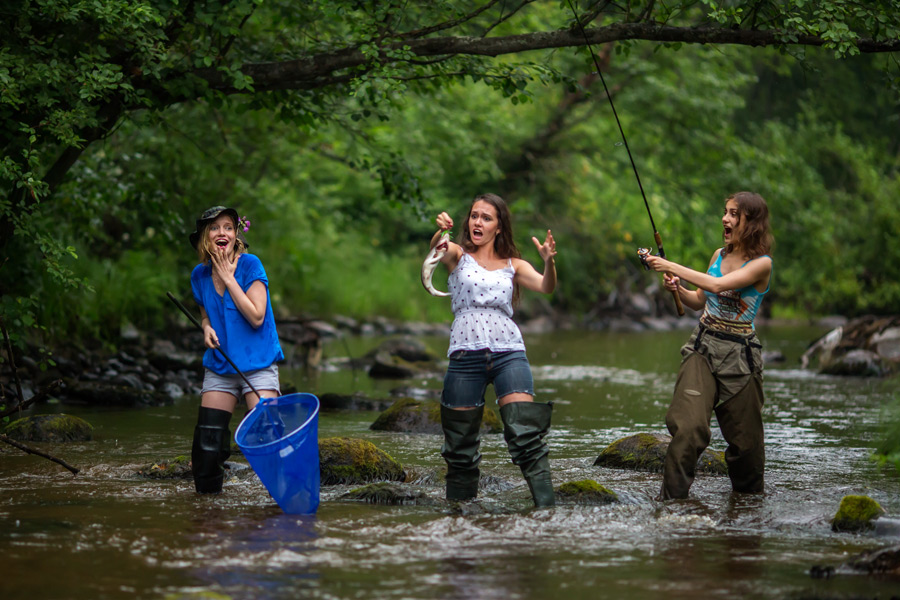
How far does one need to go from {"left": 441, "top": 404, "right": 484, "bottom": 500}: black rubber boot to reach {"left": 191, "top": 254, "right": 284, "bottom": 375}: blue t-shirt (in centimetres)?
115

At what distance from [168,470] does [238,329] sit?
142cm

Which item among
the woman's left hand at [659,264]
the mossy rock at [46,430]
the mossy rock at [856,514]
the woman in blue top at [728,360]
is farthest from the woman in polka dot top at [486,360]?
the mossy rock at [46,430]

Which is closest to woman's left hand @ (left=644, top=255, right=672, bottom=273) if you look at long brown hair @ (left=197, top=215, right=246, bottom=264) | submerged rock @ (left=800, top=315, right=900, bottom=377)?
long brown hair @ (left=197, top=215, right=246, bottom=264)

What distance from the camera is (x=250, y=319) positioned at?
6156mm

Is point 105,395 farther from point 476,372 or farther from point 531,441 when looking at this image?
point 531,441

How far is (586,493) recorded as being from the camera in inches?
248

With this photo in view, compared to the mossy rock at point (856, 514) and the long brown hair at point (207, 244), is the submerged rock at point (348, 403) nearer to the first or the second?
the long brown hair at point (207, 244)

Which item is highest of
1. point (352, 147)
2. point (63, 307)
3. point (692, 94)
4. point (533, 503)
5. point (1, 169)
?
point (692, 94)

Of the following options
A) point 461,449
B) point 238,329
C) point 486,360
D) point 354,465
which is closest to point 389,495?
point 461,449

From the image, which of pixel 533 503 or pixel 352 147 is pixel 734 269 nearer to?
pixel 533 503

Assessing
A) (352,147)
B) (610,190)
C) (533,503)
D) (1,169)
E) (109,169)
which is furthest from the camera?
(610,190)

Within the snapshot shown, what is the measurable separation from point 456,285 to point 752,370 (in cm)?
191

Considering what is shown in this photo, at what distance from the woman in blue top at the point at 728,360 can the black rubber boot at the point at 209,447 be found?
106 inches

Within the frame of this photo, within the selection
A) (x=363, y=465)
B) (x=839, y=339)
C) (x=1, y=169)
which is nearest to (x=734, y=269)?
(x=363, y=465)
